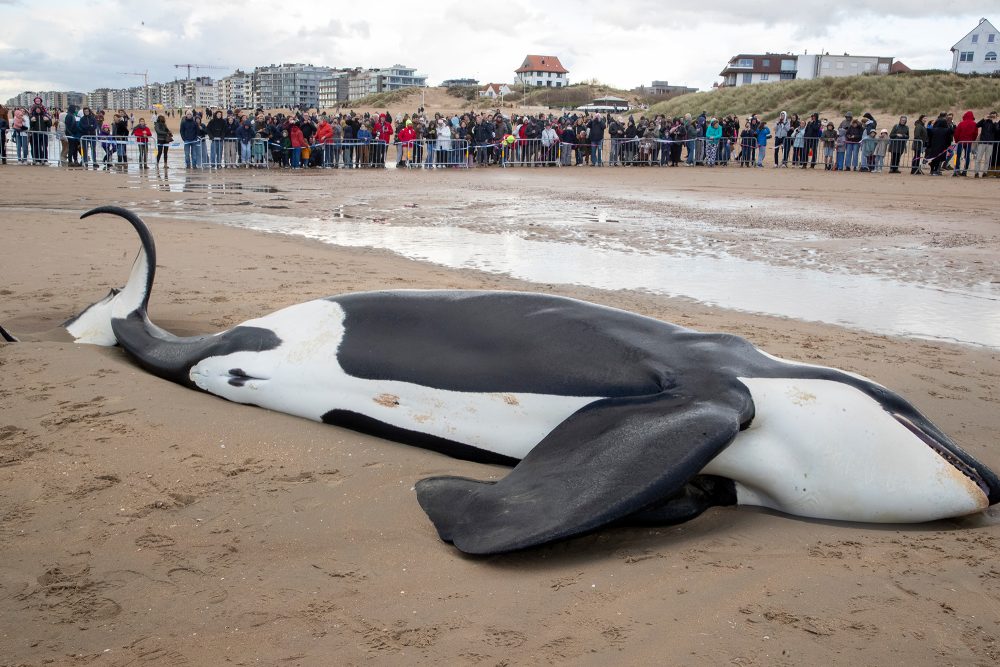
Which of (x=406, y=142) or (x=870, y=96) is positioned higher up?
(x=870, y=96)

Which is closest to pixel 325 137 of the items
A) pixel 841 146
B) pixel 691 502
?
pixel 841 146

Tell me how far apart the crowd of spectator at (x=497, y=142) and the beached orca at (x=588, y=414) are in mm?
25192

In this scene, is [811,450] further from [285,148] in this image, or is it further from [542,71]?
[542,71]

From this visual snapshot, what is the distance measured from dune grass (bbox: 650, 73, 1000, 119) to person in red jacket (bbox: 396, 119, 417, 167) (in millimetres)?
24194

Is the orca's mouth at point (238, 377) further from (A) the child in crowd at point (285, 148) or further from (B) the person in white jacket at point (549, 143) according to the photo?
(B) the person in white jacket at point (549, 143)

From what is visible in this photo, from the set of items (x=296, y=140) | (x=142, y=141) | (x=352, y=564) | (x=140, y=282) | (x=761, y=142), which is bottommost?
(x=352, y=564)

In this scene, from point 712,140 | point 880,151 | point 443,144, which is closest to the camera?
point 880,151

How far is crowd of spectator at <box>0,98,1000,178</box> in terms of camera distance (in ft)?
88.7

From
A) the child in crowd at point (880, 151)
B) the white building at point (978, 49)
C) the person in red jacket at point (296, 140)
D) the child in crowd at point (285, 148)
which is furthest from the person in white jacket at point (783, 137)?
the white building at point (978, 49)

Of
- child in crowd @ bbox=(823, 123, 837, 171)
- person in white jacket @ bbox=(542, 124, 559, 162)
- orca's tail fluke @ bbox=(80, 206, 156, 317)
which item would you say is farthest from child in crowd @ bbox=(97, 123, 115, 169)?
child in crowd @ bbox=(823, 123, 837, 171)

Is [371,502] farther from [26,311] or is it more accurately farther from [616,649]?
[26,311]

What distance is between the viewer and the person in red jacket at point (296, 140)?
29.3 m

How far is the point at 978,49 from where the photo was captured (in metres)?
101

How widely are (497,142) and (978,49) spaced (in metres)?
92.7
